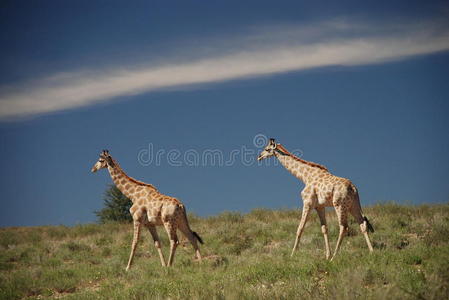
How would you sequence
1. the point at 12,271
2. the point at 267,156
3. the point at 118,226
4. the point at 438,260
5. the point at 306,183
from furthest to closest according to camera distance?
the point at 118,226 < the point at 12,271 < the point at 267,156 < the point at 306,183 < the point at 438,260

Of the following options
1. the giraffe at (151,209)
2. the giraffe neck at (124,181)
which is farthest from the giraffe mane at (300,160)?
the giraffe neck at (124,181)

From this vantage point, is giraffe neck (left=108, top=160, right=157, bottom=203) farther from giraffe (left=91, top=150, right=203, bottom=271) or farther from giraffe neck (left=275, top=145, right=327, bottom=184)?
giraffe neck (left=275, top=145, right=327, bottom=184)

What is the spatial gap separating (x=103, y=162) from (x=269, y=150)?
5247 mm

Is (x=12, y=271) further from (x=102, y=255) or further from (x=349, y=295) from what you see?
(x=349, y=295)

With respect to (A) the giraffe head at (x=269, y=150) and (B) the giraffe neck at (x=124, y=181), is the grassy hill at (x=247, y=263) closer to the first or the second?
(B) the giraffe neck at (x=124, y=181)

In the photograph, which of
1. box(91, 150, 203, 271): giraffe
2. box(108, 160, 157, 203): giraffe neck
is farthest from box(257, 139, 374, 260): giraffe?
box(108, 160, 157, 203): giraffe neck

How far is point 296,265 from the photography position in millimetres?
12148

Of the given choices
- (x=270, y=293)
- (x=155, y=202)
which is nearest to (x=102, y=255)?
(x=155, y=202)

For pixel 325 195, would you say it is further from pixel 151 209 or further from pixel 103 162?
pixel 103 162

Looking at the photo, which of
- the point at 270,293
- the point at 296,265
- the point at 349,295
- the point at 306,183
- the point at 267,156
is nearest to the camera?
the point at 349,295

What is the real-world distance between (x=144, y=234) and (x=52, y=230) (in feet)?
24.0

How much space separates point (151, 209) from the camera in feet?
49.0

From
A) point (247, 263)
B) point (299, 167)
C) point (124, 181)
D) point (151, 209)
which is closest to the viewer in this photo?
point (247, 263)

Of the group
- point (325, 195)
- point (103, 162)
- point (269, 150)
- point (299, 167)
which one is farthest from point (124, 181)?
point (325, 195)
